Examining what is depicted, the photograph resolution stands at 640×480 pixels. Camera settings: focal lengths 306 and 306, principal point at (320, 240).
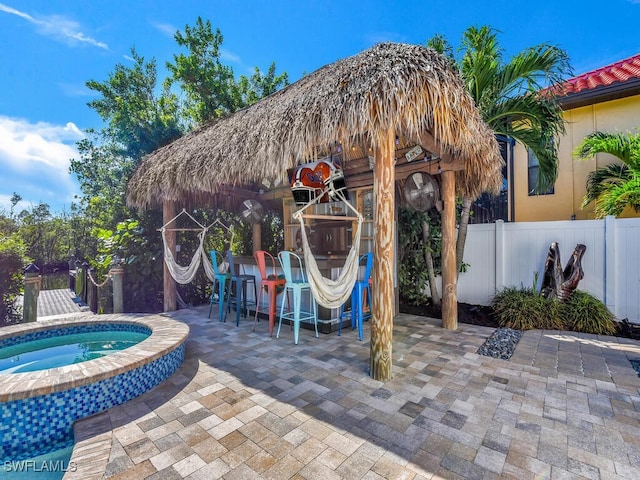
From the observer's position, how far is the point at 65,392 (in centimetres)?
224

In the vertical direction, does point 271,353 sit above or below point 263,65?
below

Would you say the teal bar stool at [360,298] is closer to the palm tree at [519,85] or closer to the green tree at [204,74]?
the palm tree at [519,85]

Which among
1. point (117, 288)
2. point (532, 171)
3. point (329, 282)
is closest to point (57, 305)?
point (117, 288)


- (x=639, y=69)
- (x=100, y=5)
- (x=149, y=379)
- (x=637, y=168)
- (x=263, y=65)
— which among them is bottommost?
(x=149, y=379)

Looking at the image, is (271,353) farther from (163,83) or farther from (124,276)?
(163,83)

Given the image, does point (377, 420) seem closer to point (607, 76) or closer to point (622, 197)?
point (622, 197)

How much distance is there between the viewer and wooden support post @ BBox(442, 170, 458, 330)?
459 centimetres

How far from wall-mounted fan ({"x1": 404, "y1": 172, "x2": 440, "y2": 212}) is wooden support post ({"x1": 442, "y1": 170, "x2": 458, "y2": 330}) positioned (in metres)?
0.17

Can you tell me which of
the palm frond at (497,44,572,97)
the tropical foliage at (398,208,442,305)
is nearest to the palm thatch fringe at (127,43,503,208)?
the tropical foliage at (398,208,442,305)

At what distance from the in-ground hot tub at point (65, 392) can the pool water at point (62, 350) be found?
4.10 ft

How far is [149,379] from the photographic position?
2.77 meters

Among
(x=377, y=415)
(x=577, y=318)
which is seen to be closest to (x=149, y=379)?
(x=377, y=415)

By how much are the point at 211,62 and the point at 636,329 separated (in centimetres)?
1175

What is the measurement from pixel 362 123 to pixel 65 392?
3.15 m
